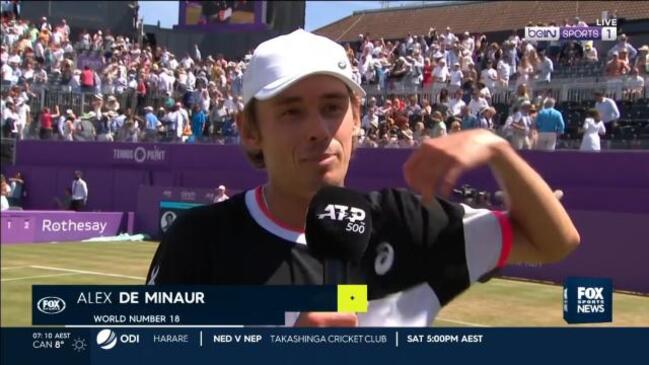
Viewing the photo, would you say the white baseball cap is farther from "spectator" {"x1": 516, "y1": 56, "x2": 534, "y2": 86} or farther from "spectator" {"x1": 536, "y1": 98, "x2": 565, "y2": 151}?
"spectator" {"x1": 536, "y1": 98, "x2": 565, "y2": 151}

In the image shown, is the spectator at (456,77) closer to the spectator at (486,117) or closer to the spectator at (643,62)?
the spectator at (486,117)

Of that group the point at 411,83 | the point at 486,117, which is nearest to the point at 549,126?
the point at 486,117

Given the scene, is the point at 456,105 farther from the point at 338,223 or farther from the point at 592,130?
the point at 338,223

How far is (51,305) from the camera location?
1.96 metres

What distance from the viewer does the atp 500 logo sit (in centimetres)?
154

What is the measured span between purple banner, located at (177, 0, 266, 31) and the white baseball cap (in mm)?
3444

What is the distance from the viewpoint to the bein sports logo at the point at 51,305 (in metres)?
1.95

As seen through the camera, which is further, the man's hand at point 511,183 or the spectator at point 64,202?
the spectator at point 64,202

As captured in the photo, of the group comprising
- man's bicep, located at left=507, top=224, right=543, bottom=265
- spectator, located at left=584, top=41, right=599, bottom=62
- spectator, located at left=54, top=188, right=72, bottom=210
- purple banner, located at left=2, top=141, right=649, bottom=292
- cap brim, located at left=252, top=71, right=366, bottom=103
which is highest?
spectator, located at left=584, top=41, right=599, bottom=62

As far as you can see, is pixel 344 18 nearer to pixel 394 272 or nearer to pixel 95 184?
pixel 394 272

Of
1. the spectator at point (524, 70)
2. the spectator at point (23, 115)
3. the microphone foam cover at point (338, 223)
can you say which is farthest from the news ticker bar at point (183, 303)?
the spectator at point (23, 115)

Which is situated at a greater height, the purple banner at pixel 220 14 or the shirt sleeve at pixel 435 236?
the purple banner at pixel 220 14

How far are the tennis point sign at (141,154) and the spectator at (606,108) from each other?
23.2 feet
